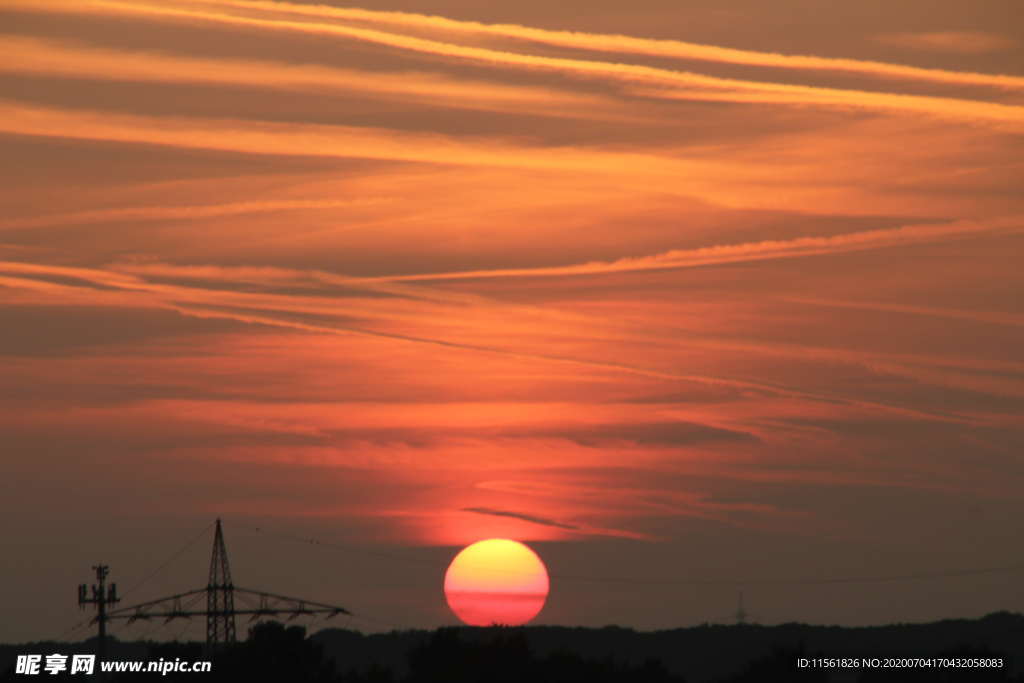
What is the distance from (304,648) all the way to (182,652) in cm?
1499

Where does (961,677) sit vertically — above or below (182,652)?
below

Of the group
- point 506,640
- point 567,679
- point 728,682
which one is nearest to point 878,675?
point 728,682

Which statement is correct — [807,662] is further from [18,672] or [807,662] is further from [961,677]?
[18,672]

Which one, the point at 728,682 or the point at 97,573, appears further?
the point at 97,573

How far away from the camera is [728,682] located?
561ft

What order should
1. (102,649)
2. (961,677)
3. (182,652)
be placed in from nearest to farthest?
(961,677) < (102,649) < (182,652)

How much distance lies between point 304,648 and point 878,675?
60.8 m

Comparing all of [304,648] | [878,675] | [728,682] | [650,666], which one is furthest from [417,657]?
[878,675]

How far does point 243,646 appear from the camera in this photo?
189 meters

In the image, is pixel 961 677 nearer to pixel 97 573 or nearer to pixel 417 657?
pixel 417 657

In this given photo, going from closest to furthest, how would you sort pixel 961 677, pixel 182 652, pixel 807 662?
pixel 961 677
pixel 807 662
pixel 182 652

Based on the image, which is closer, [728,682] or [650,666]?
[728,682]

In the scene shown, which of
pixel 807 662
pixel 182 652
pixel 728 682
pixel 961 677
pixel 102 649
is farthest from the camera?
pixel 182 652

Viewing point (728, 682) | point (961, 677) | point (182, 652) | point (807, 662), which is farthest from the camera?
point (182, 652)
